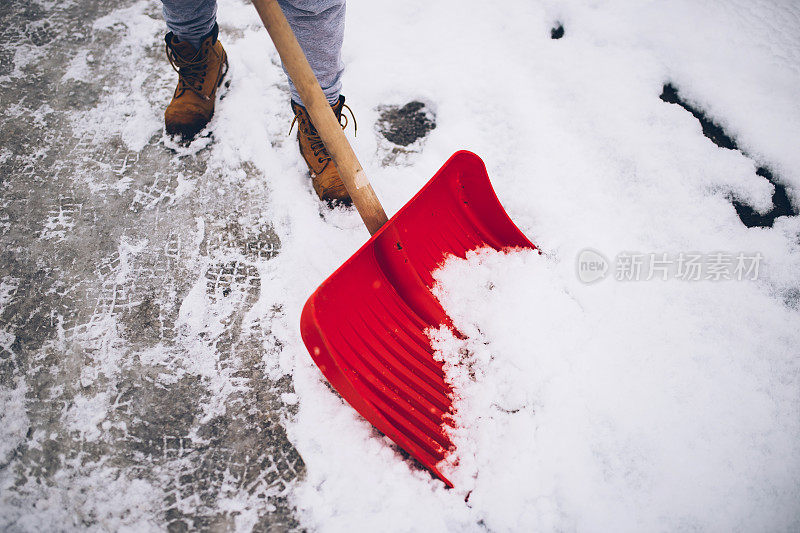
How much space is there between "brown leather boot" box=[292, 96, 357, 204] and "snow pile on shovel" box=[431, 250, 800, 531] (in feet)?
1.86

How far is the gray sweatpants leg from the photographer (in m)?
1.20

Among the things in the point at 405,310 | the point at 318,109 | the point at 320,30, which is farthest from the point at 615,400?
the point at 320,30

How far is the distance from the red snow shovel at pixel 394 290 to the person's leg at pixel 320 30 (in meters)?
0.28

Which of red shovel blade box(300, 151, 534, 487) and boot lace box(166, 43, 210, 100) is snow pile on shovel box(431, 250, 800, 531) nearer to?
red shovel blade box(300, 151, 534, 487)

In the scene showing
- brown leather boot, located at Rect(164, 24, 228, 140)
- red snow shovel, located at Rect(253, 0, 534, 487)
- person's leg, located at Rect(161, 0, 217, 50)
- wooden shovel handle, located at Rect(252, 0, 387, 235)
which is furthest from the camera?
brown leather boot, located at Rect(164, 24, 228, 140)

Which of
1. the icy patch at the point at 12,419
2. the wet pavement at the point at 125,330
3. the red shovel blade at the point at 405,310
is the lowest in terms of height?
the icy patch at the point at 12,419

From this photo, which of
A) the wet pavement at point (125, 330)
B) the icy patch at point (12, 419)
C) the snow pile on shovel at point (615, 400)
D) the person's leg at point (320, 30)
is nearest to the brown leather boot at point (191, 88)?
the wet pavement at point (125, 330)

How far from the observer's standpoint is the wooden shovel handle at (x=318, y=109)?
37.2 inches

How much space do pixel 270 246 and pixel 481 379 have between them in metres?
0.92

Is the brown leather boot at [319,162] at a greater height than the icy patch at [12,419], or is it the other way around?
the brown leather boot at [319,162]

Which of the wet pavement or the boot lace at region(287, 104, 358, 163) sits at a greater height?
the boot lace at region(287, 104, 358, 163)

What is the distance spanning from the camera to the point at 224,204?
5.27 ft

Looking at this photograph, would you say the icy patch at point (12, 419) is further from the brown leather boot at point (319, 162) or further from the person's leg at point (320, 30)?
the person's leg at point (320, 30)

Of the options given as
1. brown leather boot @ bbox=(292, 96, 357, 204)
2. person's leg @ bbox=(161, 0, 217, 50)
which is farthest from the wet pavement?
person's leg @ bbox=(161, 0, 217, 50)
